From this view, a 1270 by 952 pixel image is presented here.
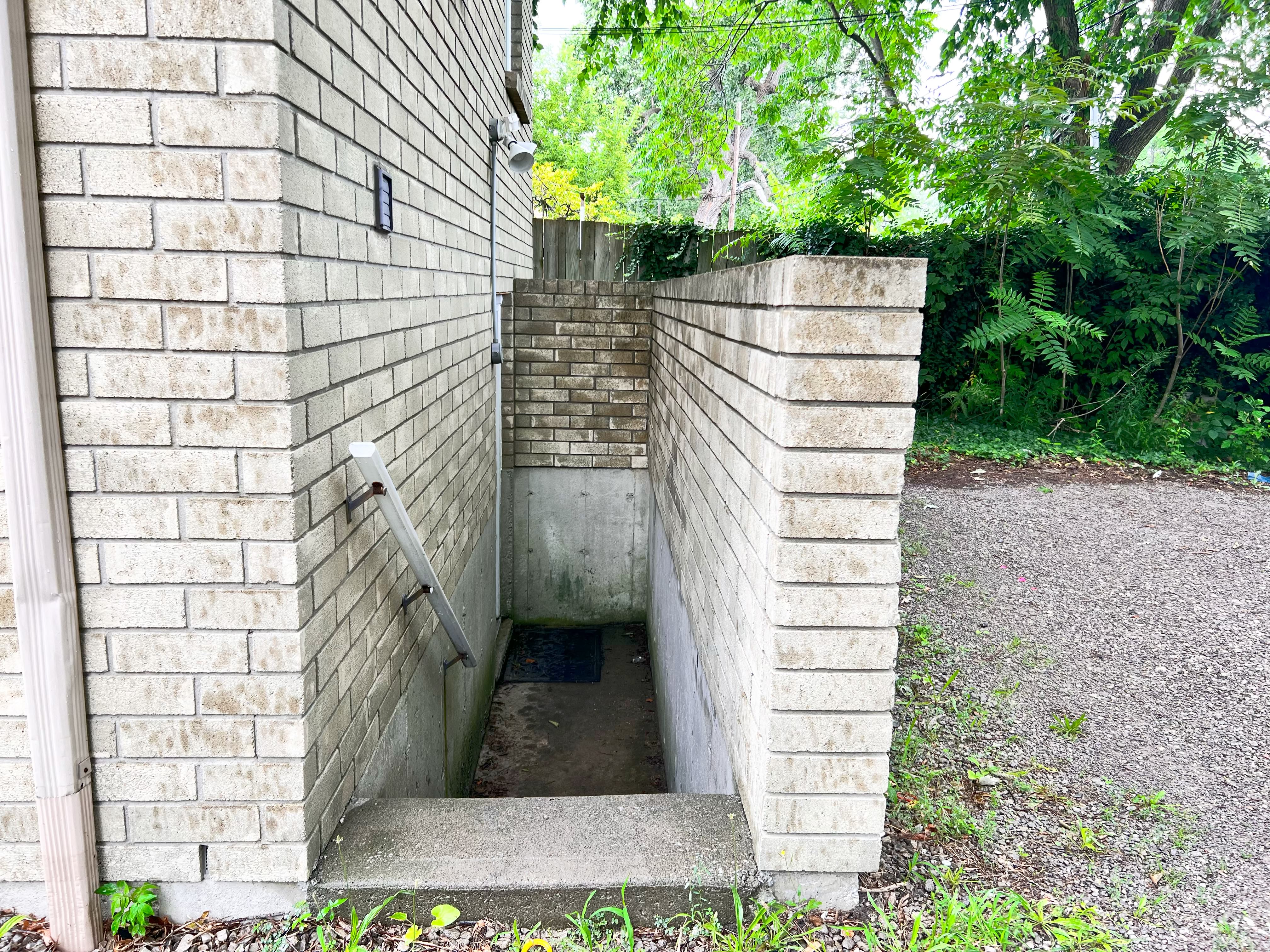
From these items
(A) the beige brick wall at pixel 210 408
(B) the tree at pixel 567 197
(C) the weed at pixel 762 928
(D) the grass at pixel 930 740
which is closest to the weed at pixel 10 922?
(A) the beige brick wall at pixel 210 408

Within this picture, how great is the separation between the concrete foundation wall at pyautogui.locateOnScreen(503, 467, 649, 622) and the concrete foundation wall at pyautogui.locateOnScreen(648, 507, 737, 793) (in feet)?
1.16

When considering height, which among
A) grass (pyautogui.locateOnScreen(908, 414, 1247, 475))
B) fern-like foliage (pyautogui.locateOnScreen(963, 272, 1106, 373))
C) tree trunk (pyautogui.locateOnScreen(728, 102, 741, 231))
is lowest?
grass (pyautogui.locateOnScreen(908, 414, 1247, 475))

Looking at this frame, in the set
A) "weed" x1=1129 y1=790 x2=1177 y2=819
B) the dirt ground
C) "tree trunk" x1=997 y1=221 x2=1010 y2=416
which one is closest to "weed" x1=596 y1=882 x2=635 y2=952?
"weed" x1=1129 y1=790 x2=1177 y2=819

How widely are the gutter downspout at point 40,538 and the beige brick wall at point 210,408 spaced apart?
0.04m

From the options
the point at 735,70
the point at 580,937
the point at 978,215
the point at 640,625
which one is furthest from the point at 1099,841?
the point at 735,70

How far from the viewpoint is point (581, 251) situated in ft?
35.2

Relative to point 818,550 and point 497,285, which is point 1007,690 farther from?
point 497,285

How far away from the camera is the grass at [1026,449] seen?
8430 millimetres

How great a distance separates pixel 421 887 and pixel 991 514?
573 centimetres

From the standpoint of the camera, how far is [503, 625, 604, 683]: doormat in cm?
637

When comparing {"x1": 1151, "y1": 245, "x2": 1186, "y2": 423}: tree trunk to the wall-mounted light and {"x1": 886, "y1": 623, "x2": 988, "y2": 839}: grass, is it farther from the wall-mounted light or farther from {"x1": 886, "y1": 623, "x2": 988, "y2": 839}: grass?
the wall-mounted light

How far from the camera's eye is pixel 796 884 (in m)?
2.34

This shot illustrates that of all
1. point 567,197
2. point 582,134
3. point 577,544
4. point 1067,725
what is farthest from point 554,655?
point 582,134

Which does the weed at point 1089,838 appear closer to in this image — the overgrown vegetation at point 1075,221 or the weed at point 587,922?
the weed at point 587,922
